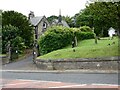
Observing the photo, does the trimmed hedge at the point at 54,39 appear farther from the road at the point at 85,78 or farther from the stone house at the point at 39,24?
the stone house at the point at 39,24

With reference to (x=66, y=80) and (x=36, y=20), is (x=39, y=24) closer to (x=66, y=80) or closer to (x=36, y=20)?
(x=36, y=20)

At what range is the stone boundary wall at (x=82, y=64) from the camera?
1031 inches

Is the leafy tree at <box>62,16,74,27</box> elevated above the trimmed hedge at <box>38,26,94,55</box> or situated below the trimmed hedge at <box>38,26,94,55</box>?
above

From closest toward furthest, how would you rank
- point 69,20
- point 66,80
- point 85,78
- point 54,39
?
point 66,80, point 85,78, point 54,39, point 69,20

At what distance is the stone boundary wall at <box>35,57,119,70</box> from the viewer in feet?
85.9

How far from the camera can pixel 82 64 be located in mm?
28453

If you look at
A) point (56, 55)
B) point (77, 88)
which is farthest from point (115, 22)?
point (77, 88)

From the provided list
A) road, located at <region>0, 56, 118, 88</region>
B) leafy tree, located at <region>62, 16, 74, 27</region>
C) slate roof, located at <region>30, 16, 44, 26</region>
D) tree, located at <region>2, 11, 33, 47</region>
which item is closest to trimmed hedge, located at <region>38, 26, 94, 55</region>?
tree, located at <region>2, 11, 33, 47</region>

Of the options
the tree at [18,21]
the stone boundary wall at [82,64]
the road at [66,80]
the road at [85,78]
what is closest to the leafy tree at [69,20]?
the tree at [18,21]

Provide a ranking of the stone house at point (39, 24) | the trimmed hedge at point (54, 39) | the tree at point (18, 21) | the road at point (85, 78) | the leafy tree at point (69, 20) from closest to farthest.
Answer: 1. the road at point (85, 78)
2. the trimmed hedge at point (54, 39)
3. the tree at point (18, 21)
4. the stone house at point (39, 24)
5. the leafy tree at point (69, 20)

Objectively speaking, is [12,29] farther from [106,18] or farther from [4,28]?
[106,18]

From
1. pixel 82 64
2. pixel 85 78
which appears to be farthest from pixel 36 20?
pixel 85 78

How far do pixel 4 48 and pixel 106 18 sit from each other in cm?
2563

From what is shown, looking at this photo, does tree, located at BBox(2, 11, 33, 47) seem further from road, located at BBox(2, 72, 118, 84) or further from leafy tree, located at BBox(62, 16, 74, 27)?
leafy tree, located at BBox(62, 16, 74, 27)
